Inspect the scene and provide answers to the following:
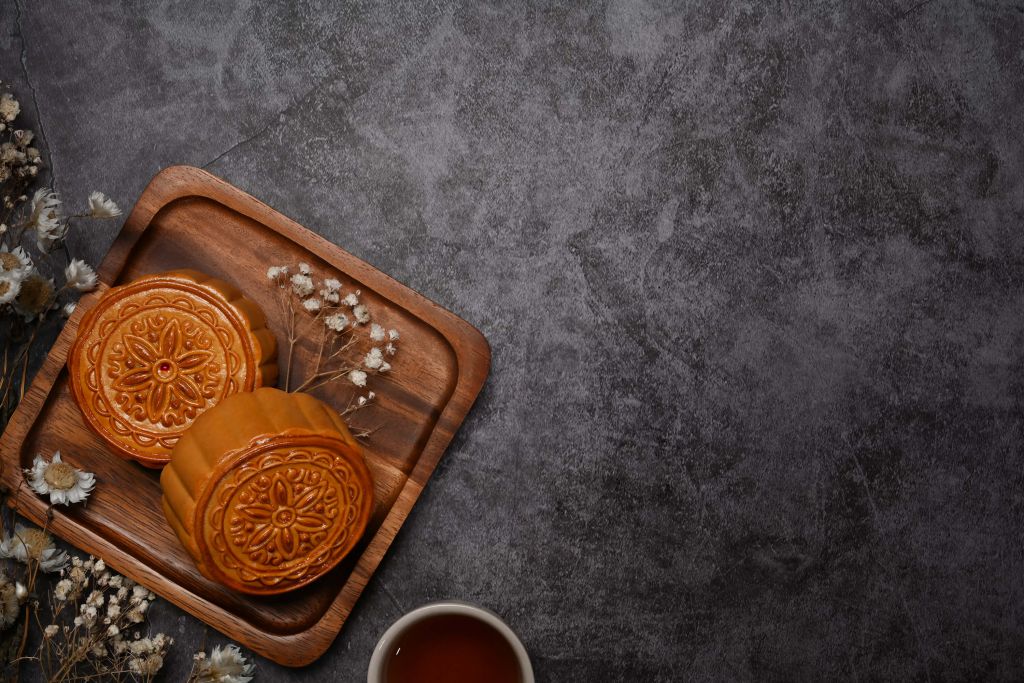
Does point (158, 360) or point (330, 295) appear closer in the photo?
point (158, 360)

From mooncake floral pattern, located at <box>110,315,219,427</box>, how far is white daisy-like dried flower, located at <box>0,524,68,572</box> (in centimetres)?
37

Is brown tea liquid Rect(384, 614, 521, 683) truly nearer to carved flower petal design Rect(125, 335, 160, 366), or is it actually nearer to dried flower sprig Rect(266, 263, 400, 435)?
dried flower sprig Rect(266, 263, 400, 435)

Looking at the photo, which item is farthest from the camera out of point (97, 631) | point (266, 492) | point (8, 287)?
point (97, 631)

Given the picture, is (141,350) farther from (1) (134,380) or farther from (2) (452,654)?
(2) (452,654)

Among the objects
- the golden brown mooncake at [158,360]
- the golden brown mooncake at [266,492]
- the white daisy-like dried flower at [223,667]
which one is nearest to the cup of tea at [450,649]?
the golden brown mooncake at [266,492]

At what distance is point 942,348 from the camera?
1577 millimetres

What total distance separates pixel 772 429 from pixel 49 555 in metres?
1.48

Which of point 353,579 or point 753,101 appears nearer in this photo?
point 353,579

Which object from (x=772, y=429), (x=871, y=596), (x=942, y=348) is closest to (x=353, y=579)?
(x=772, y=429)

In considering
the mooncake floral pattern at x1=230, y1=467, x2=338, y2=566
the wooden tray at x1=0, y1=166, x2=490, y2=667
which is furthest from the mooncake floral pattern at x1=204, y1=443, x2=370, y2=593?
the wooden tray at x1=0, y1=166, x2=490, y2=667

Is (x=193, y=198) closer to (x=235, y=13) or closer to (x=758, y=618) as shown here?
(x=235, y=13)

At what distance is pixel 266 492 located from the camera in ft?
4.24

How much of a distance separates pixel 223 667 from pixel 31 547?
44cm

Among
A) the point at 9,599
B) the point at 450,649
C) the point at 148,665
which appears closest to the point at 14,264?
the point at 9,599
